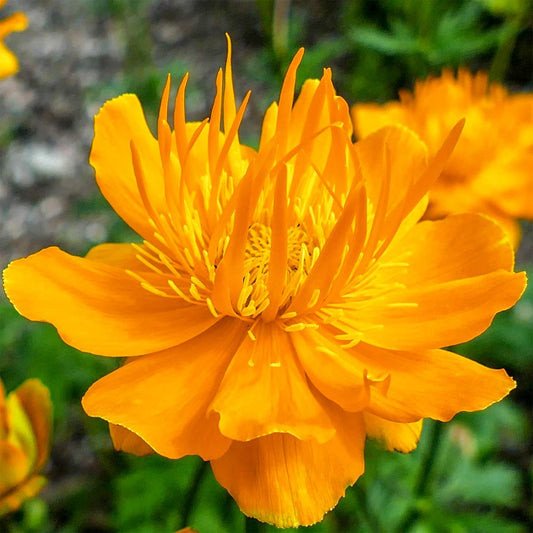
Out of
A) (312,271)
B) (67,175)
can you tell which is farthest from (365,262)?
(67,175)

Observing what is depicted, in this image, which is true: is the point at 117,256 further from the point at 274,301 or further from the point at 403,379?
the point at 403,379

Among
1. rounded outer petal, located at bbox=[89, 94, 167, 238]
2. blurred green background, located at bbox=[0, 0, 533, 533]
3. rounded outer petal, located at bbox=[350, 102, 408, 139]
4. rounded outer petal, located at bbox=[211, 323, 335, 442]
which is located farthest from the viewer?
blurred green background, located at bbox=[0, 0, 533, 533]

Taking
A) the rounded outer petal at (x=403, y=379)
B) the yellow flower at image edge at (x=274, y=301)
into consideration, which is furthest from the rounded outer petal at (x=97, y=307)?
the rounded outer petal at (x=403, y=379)

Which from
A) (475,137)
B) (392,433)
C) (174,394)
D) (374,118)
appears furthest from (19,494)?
(475,137)

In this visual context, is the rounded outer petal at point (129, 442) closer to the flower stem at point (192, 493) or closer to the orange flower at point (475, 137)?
the flower stem at point (192, 493)

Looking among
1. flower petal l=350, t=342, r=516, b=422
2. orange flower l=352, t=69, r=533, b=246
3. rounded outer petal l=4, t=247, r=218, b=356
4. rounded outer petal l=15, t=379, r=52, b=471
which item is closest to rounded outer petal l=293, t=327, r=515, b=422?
flower petal l=350, t=342, r=516, b=422

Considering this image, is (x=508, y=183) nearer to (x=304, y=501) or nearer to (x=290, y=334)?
(x=290, y=334)

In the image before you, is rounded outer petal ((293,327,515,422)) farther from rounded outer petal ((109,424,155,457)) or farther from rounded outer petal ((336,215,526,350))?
rounded outer petal ((109,424,155,457))
